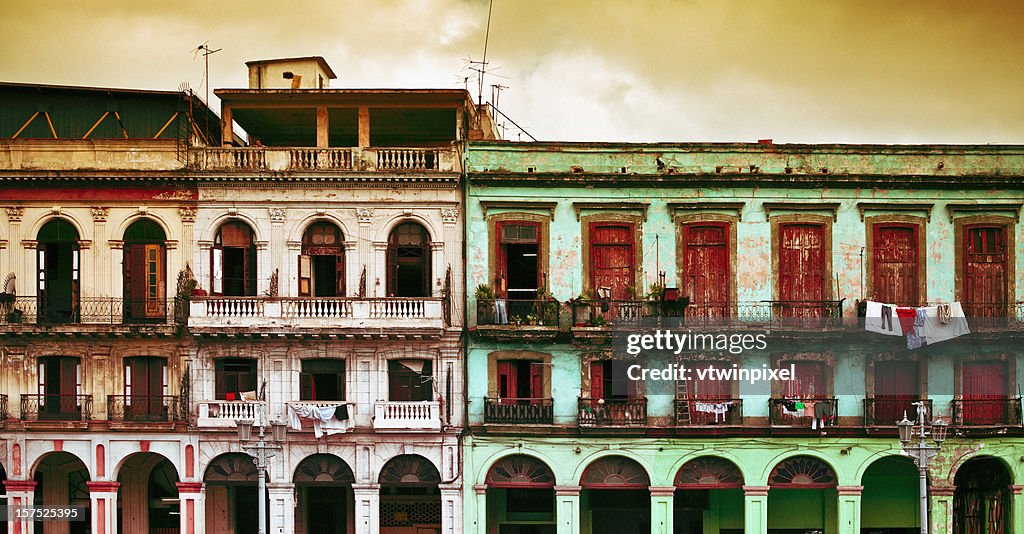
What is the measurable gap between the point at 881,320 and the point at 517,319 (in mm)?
10649

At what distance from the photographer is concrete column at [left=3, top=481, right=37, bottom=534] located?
28.5m

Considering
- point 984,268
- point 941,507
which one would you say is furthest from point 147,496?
point 984,268

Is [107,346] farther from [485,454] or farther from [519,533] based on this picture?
[519,533]

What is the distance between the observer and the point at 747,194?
28859 millimetres

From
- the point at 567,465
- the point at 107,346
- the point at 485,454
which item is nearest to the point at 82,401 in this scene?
the point at 107,346

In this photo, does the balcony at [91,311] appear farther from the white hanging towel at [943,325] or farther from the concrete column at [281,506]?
the white hanging towel at [943,325]

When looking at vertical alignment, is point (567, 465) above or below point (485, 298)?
below

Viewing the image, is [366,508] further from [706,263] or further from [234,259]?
[706,263]

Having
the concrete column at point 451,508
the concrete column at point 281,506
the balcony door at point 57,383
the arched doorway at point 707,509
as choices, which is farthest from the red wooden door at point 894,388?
the balcony door at point 57,383

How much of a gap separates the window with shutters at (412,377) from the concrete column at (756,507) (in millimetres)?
9861

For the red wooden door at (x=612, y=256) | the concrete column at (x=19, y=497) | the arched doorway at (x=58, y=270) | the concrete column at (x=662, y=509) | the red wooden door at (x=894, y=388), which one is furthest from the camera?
the red wooden door at (x=612, y=256)

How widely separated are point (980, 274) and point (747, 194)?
746cm

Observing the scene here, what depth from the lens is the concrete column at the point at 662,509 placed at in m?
28.1

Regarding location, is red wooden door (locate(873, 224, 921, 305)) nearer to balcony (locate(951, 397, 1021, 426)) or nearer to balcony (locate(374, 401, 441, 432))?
balcony (locate(951, 397, 1021, 426))
